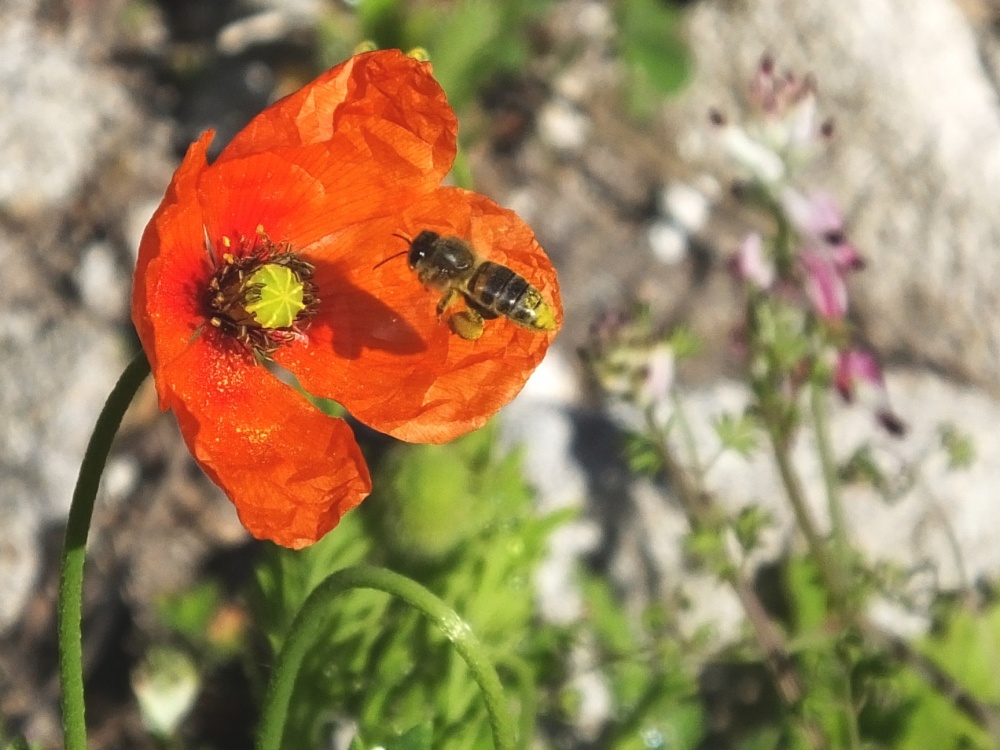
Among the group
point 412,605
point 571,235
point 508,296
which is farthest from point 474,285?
point 571,235

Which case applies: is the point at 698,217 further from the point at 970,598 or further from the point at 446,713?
the point at 446,713

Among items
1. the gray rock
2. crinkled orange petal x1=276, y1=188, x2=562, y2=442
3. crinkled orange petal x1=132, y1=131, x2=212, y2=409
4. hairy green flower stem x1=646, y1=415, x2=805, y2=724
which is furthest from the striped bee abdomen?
the gray rock

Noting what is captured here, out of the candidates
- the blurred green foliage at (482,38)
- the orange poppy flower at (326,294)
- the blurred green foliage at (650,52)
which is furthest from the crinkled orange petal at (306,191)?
the blurred green foliage at (650,52)

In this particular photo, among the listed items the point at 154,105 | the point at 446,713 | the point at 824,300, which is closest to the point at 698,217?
the point at 824,300

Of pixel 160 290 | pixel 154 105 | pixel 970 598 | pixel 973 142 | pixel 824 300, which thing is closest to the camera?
pixel 160 290

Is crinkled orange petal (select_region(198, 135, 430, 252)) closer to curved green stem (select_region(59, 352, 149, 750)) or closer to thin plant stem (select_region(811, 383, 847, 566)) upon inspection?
curved green stem (select_region(59, 352, 149, 750))

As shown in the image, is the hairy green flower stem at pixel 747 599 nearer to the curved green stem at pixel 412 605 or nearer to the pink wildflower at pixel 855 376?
the pink wildflower at pixel 855 376

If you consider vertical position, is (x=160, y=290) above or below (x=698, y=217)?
above
